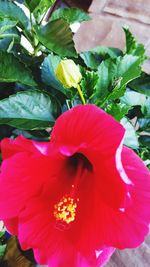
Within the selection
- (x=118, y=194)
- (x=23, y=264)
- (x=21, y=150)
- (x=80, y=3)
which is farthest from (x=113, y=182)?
(x=80, y=3)

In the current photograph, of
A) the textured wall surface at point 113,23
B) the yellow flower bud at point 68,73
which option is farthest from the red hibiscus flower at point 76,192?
the textured wall surface at point 113,23

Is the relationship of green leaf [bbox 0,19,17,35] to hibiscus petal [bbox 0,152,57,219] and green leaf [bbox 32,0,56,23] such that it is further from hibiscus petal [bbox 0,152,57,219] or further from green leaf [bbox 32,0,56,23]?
hibiscus petal [bbox 0,152,57,219]

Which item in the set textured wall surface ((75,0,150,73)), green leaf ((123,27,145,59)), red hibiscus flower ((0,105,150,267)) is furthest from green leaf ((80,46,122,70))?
textured wall surface ((75,0,150,73))

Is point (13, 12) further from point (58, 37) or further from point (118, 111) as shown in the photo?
point (118, 111)

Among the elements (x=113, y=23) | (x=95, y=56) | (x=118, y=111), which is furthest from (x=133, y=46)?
(x=113, y=23)

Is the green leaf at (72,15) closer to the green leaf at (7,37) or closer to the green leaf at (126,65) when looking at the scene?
the green leaf at (7,37)

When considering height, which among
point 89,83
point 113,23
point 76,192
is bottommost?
point 113,23

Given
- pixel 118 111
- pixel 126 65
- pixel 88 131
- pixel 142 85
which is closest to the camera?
pixel 88 131
